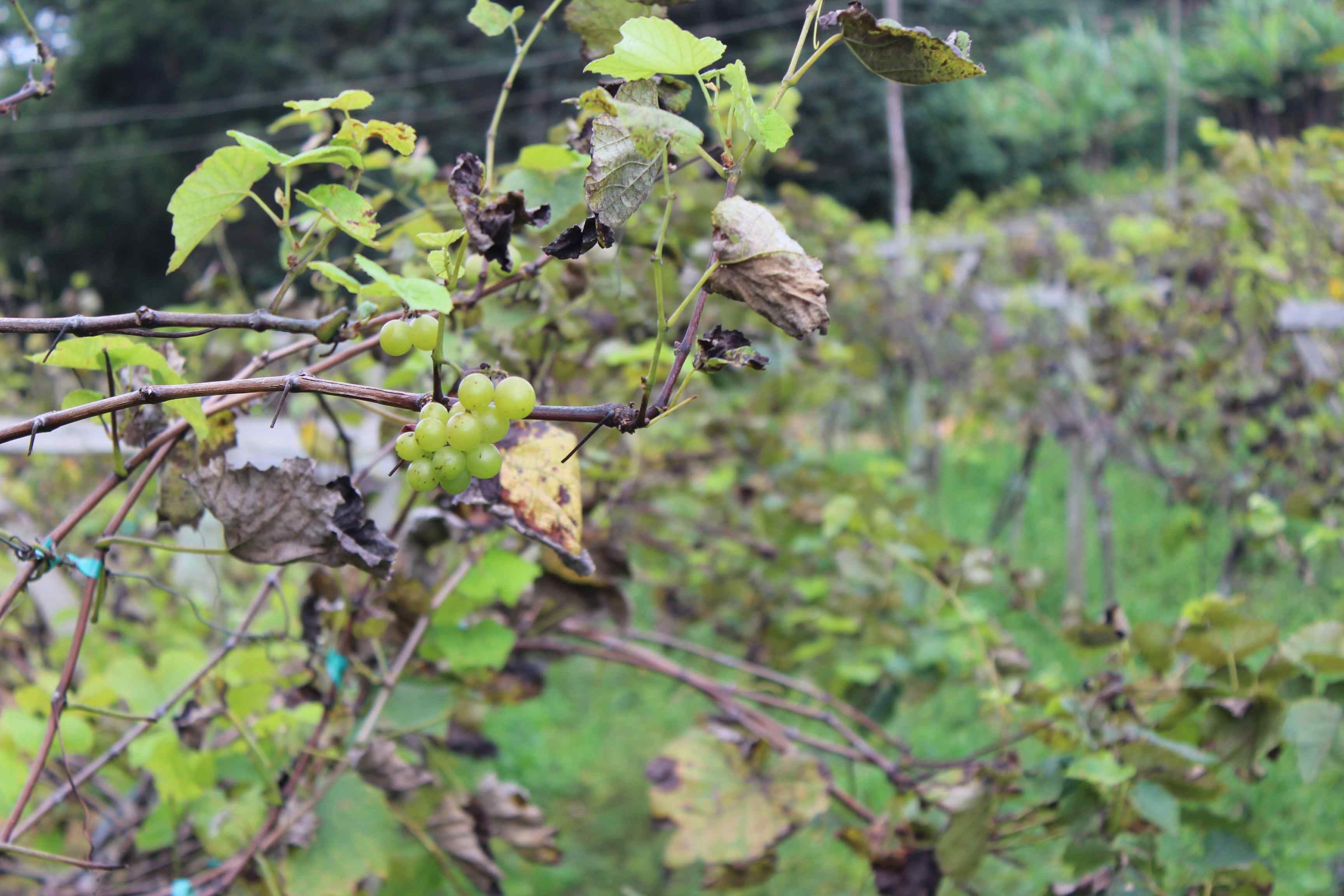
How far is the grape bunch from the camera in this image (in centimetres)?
49

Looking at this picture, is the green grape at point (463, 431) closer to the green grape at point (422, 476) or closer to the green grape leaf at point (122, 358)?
the green grape at point (422, 476)

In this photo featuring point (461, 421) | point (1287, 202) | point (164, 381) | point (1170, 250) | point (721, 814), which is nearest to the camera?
point (461, 421)

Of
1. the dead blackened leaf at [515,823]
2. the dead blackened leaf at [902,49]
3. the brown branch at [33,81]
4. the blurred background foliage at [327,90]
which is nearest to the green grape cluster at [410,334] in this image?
the dead blackened leaf at [902,49]

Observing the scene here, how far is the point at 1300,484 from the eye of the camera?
8.13 feet

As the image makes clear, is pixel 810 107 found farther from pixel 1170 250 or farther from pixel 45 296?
pixel 45 296

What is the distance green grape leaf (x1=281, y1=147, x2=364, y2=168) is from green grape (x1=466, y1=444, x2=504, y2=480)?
192 millimetres

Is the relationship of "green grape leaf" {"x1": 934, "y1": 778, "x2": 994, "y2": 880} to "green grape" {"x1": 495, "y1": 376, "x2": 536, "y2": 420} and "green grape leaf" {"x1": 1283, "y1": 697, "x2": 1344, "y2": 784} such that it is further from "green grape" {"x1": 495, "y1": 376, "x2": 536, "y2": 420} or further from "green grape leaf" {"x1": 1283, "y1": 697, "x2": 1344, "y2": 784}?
"green grape" {"x1": 495, "y1": 376, "x2": 536, "y2": 420}

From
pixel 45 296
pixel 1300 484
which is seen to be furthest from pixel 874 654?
pixel 45 296

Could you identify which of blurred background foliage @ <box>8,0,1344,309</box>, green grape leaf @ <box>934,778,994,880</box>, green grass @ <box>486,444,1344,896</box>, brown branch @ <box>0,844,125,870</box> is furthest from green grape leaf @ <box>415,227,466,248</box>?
blurred background foliage @ <box>8,0,1344,309</box>

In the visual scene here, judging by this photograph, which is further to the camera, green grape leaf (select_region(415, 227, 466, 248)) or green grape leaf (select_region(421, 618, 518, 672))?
green grape leaf (select_region(421, 618, 518, 672))

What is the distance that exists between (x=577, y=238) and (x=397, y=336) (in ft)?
0.36

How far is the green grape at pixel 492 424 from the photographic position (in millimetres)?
502

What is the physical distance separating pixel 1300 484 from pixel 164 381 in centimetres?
265

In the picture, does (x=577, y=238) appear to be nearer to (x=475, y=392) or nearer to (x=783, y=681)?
(x=475, y=392)
